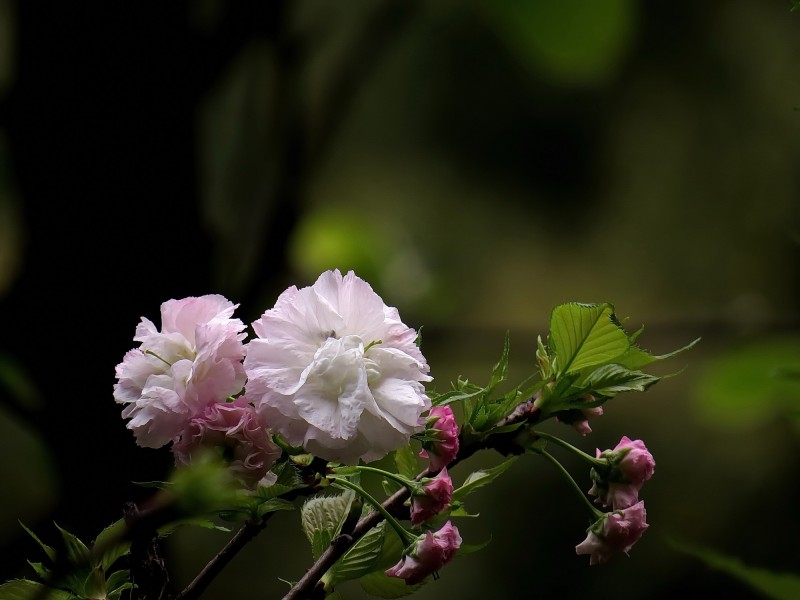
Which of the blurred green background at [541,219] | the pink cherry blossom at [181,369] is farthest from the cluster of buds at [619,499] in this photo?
the blurred green background at [541,219]

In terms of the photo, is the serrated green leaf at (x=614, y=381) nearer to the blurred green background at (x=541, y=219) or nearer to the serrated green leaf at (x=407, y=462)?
the serrated green leaf at (x=407, y=462)

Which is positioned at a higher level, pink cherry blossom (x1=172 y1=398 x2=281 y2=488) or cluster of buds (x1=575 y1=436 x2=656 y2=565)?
pink cherry blossom (x1=172 y1=398 x2=281 y2=488)

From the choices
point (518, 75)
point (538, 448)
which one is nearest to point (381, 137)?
point (518, 75)

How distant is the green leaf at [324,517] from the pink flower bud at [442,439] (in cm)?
5

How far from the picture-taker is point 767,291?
1.63 meters

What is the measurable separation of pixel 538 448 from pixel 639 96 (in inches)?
56.7

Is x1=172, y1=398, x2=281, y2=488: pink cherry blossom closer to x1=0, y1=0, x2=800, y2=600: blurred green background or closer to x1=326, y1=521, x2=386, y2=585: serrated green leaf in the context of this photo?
x1=326, y1=521, x2=386, y2=585: serrated green leaf

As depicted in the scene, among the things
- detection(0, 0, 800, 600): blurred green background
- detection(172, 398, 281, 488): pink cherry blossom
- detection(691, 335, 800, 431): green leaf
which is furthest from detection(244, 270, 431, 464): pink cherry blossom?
A: detection(0, 0, 800, 600): blurred green background

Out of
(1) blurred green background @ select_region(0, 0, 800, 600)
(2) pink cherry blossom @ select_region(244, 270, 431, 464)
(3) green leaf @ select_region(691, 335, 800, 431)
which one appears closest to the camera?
(2) pink cherry blossom @ select_region(244, 270, 431, 464)

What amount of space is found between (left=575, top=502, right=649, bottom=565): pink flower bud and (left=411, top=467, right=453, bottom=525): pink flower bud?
4 centimetres

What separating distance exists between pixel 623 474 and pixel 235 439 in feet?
0.38

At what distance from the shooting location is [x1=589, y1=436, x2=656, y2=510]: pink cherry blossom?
0.90 ft

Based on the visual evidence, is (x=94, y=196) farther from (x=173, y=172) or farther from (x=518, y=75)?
(x=518, y=75)

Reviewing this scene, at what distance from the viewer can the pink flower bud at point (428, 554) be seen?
0.85ft
